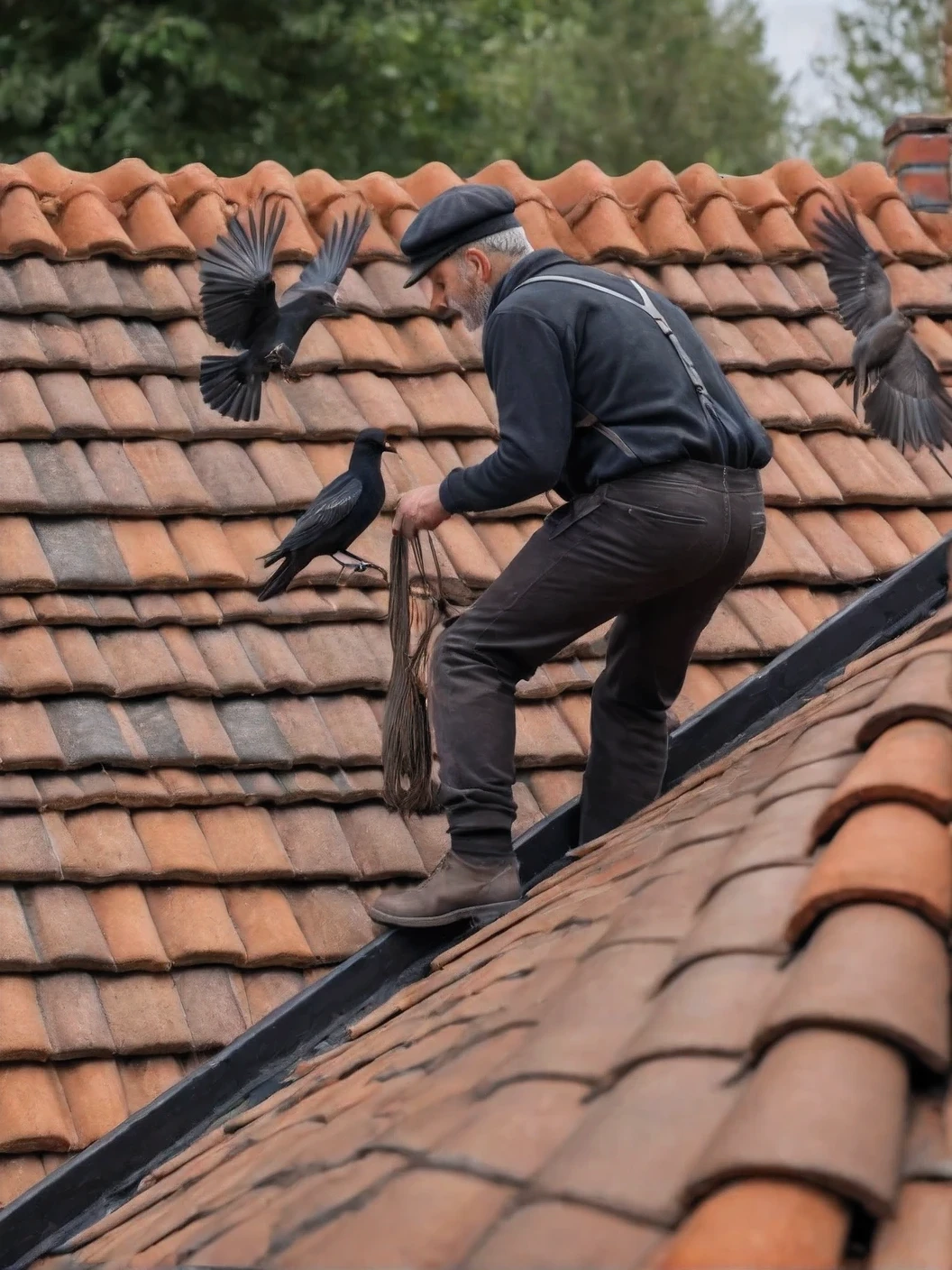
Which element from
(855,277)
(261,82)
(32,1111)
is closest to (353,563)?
(32,1111)

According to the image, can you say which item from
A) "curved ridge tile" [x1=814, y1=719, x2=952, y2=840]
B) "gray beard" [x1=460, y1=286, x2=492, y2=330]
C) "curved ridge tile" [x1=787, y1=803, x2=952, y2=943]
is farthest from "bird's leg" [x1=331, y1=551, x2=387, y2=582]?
"curved ridge tile" [x1=787, y1=803, x2=952, y2=943]

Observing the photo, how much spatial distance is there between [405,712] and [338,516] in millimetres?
503

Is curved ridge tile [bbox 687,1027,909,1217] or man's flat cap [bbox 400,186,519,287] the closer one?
curved ridge tile [bbox 687,1027,909,1217]

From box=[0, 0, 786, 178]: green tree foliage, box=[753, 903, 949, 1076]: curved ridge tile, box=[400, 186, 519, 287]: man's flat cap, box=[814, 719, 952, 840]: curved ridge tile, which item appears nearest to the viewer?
box=[753, 903, 949, 1076]: curved ridge tile

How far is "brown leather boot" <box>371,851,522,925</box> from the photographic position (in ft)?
11.8

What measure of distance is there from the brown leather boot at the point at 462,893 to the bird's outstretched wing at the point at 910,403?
2.04 metres

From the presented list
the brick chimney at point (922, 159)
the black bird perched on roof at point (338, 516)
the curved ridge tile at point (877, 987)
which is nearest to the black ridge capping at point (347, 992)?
the black bird perched on roof at point (338, 516)

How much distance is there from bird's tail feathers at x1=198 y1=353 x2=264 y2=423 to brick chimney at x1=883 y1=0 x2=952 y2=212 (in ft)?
9.49

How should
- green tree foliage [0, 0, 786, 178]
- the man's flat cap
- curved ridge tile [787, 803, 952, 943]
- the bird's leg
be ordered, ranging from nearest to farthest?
curved ridge tile [787, 803, 952, 943] < the man's flat cap < the bird's leg < green tree foliage [0, 0, 786, 178]

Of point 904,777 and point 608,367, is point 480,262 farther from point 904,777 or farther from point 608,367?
point 904,777

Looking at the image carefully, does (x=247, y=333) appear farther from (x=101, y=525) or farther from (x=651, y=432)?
(x=651, y=432)

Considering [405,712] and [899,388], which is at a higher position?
[899,388]

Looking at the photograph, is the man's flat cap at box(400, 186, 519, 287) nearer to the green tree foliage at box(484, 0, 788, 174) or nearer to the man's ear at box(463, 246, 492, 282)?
the man's ear at box(463, 246, 492, 282)

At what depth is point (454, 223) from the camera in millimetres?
3637
